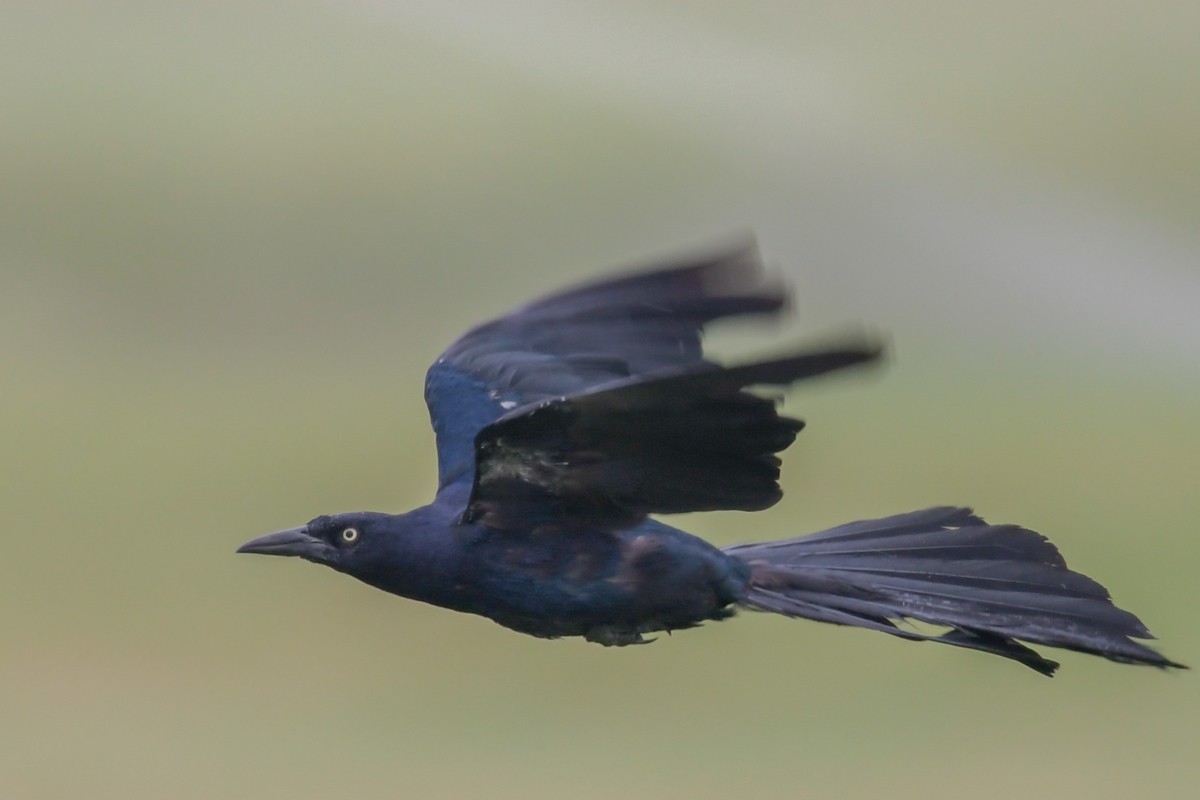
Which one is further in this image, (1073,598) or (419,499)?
(419,499)

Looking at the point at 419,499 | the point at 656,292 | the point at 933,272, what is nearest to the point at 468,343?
the point at 656,292

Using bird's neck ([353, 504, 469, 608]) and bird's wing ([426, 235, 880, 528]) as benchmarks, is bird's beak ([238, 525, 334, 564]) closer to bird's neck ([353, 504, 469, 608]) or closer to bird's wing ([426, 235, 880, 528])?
bird's neck ([353, 504, 469, 608])

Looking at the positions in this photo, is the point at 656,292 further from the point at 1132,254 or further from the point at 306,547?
the point at 1132,254

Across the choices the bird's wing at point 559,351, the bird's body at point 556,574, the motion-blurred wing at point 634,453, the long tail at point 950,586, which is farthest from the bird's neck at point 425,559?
the long tail at point 950,586

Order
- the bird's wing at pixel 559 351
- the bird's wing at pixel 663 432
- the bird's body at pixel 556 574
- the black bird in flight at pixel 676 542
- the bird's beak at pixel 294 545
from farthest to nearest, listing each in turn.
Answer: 1. the bird's wing at pixel 559 351
2. the bird's beak at pixel 294 545
3. the bird's body at pixel 556 574
4. the black bird in flight at pixel 676 542
5. the bird's wing at pixel 663 432

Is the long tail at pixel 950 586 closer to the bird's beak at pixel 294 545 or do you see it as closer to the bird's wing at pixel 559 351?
the bird's wing at pixel 559 351

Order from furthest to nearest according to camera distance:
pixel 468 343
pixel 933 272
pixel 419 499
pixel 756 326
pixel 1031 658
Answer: pixel 933 272, pixel 419 499, pixel 468 343, pixel 1031 658, pixel 756 326

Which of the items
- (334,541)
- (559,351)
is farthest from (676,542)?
(559,351)

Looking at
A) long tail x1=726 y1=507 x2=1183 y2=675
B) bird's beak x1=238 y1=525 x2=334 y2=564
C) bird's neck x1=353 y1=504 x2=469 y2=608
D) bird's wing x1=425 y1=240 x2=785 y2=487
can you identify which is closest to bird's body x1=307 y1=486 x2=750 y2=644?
bird's neck x1=353 y1=504 x2=469 y2=608
